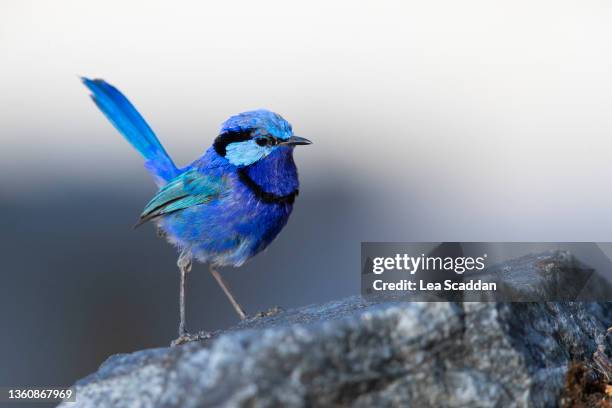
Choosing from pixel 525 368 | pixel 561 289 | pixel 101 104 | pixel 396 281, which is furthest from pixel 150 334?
pixel 525 368

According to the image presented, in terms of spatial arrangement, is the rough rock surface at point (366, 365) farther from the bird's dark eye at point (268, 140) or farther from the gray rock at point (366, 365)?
the bird's dark eye at point (268, 140)

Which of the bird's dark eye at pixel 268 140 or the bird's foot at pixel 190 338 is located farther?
the bird's dark eye at pixel 268 140

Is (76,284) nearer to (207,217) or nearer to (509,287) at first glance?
(207,217)

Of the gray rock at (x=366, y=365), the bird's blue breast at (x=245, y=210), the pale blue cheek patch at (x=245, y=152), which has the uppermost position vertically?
the pale blue cheek patch at (x=245, y=152)

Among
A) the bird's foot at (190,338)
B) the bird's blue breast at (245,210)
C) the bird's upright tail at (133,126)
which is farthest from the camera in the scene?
the bird's upright tail at (133,126)

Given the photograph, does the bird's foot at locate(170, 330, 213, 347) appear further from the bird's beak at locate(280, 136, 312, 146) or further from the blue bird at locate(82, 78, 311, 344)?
the bird's beak at locate(280, 136, 312, 146)

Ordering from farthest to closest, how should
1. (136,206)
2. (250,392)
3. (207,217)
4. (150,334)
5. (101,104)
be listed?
(136,206) < (150,334) < (101,104) < (207,217) < (250,392)

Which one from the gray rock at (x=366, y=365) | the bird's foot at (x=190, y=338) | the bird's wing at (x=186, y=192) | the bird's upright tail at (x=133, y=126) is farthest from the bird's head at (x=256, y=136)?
the gray rock at (x=366, y=365)

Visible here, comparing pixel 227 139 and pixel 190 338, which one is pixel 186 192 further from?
pixel 190 338
